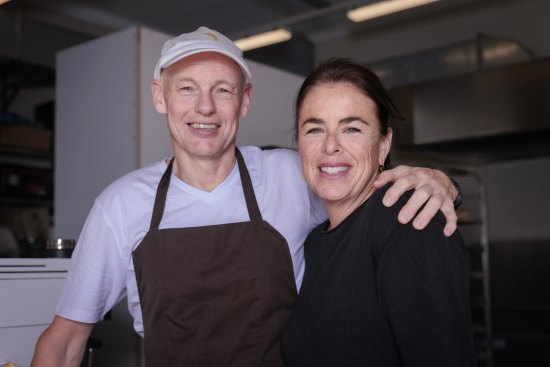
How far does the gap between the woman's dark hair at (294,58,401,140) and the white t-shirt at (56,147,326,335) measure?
1.04 ft

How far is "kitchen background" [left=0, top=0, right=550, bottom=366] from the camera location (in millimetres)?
2844

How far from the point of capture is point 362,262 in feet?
4.01

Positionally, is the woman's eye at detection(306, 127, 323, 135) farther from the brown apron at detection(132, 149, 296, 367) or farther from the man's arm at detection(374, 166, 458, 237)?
the brown apron at detection(132, 149, 296, 367)

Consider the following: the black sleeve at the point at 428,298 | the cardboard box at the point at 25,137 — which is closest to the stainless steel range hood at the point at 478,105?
the black sleeve at the point at 428,298

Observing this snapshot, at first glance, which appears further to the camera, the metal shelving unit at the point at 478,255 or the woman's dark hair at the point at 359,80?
the metal shelving unit at the point at 478,255

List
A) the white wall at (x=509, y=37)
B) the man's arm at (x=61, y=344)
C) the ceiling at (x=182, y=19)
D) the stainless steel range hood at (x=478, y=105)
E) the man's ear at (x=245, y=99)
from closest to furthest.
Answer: the man's arm at (x=61, y=344) < the man's ear at (x=245, y=99) < the stainless steel range hood at (x=478, y=105) < the white wall at (x=509, y=37) < the ceiling at (x=182, y=19)

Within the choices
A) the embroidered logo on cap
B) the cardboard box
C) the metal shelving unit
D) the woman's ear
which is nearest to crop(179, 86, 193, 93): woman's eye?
the embroidered logo on cap

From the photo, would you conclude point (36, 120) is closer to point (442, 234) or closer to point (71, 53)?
point (71, 53)

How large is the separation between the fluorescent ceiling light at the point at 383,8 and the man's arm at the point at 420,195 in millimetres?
3003

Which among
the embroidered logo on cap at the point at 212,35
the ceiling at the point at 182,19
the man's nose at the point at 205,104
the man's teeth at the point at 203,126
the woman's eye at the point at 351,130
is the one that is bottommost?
the woman's eye at the point at 351,130

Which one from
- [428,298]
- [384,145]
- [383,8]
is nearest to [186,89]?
[384,145]

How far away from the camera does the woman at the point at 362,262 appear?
107cm

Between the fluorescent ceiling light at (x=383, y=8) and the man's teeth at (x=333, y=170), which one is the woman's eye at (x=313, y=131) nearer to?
the man's teeth at (x=333, y=170)

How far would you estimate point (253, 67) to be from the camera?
10.6 ft
